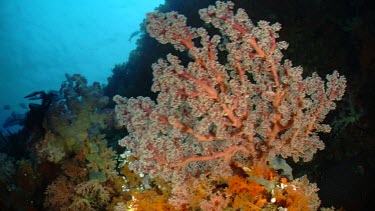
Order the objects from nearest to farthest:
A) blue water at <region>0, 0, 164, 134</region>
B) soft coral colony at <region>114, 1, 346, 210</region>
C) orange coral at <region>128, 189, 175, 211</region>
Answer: soft coral colony at <region>114, 1, 346, 210</region>, orange coral at <region>128, 189, 175, 211</region>, blue water at <region>0, 0, 164, 134</region>

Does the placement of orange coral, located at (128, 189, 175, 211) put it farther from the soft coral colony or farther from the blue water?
the blue water

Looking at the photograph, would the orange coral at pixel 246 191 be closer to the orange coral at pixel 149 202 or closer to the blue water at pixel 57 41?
the orange coral at pixel 149 202

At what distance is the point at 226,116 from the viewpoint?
9.23 ft

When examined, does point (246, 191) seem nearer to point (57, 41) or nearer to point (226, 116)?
point (226, 116)

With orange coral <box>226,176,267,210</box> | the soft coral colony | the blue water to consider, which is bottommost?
orange coral <box>226,176,267,210</box>

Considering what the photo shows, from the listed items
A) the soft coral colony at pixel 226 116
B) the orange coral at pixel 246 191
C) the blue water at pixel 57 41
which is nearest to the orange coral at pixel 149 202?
the soft coral colony at pixel 226 116

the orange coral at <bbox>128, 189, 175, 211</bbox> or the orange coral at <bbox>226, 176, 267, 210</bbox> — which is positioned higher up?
the orange coral at <bbox>226, 176, 267, 210</bbox>

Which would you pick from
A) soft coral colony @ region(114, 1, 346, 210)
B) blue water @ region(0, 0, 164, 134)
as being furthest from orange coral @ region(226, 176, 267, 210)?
blue water @ region(0, 0, 164, 134)

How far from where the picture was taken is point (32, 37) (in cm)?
7062

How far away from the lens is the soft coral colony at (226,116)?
265cm

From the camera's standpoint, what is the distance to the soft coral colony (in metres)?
2.65

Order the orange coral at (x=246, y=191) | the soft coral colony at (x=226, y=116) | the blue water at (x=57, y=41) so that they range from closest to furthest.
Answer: the soft coral colony at (x=226, y=116) → the orange coral at (x=246, y=191) → the blue water at (x=57, y=41)

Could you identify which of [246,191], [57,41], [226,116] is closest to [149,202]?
[246,191]

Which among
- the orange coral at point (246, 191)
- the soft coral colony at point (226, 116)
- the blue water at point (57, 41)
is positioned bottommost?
the orange coral at point (246, 191)
